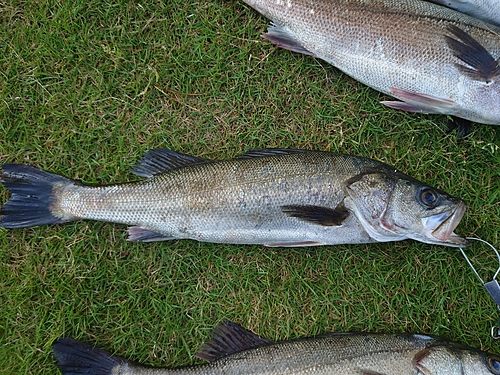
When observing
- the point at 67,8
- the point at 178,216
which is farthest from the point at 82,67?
the point at 178,216

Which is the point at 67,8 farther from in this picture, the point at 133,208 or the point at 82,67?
the point at 133,208

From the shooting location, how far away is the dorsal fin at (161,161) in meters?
3.11

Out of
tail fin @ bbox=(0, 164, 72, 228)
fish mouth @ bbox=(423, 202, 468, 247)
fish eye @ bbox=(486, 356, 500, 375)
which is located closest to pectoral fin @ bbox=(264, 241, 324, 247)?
fish mouth @ bbox=(423, 202, 468, 247)

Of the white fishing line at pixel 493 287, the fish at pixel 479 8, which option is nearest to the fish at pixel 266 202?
the white fishing line at pixel 493 287

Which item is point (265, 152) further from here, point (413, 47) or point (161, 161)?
point (413, 47)

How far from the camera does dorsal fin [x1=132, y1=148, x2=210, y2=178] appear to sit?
3113mm

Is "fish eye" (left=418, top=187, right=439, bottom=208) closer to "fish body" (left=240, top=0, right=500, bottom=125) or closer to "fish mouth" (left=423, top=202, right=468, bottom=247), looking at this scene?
"fish mouth" (left=423, top=202, right=468, bottom=247)

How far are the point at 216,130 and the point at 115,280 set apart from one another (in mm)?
1292

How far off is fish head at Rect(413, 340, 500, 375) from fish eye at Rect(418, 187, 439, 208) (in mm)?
888

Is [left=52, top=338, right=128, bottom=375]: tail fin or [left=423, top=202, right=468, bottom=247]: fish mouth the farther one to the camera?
[left=52, top=338, right=128, bottom=375]: tail fin

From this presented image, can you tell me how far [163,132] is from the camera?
336cm

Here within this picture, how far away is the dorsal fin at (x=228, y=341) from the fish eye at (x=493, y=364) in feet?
4.34

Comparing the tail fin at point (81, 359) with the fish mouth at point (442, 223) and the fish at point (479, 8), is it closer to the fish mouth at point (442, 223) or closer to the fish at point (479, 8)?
the fish mouth at point (442, 223)

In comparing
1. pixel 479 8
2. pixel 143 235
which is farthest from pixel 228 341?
pixel 479 8
